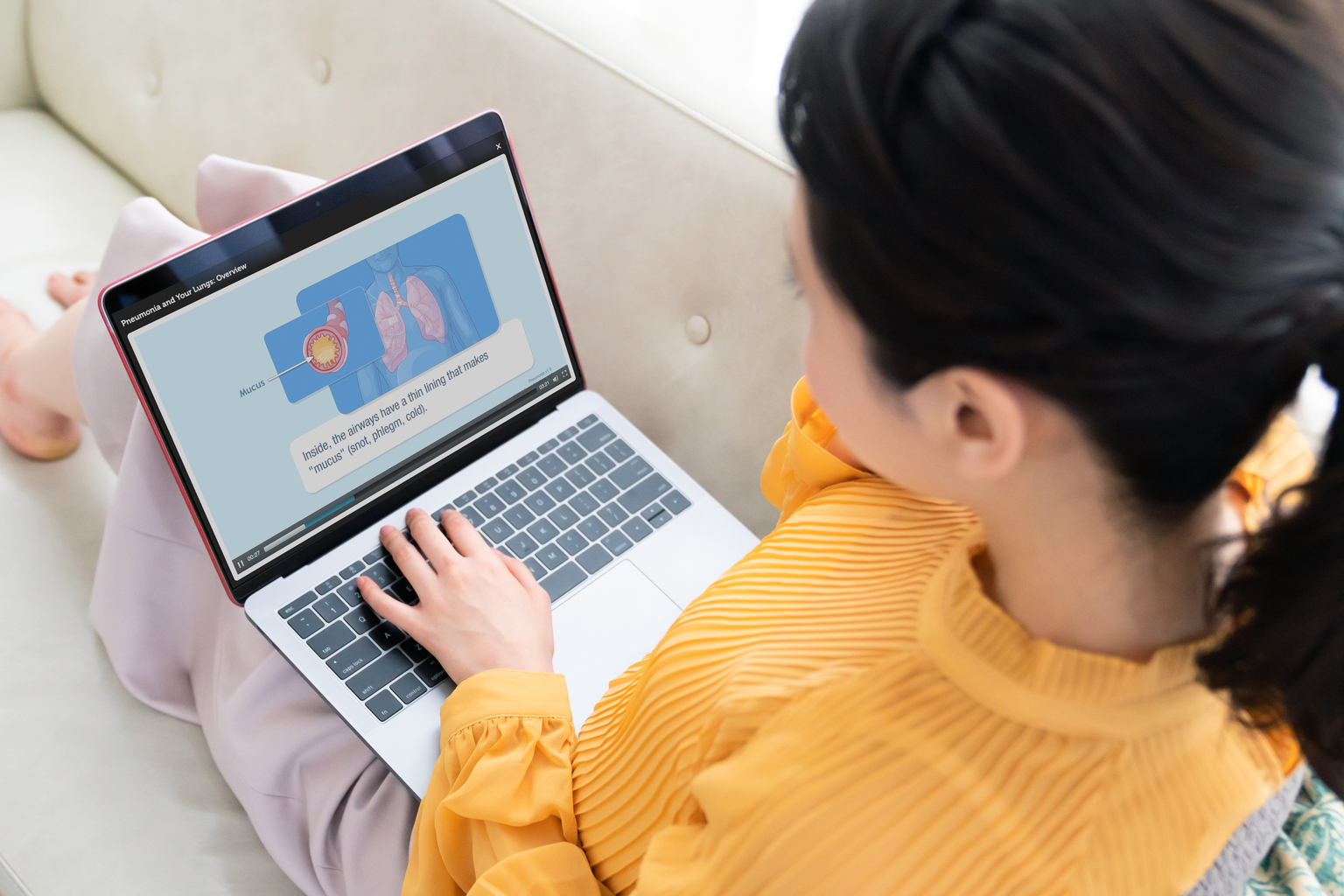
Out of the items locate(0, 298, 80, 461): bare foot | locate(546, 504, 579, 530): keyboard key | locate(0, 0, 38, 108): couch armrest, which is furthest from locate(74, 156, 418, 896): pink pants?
locate(0, 0, 38, 108): couch armrest

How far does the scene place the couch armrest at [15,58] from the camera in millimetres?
1411

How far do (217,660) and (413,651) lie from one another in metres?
0.23

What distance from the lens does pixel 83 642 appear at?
94 centimetres

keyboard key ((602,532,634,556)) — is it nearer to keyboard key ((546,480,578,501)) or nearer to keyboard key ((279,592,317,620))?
keyboard key ((546,480,578,501))

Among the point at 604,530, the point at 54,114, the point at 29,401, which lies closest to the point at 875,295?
the point at 604,530

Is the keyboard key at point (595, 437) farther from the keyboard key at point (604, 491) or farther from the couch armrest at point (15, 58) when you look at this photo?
the couch armrest at point (15, 58)

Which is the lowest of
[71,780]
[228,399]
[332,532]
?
[71,780]

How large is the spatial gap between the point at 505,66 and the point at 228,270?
0.48m

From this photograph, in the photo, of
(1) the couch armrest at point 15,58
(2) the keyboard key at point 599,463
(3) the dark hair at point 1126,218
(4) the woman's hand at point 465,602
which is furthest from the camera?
(1) the couch armrest at point 15,58

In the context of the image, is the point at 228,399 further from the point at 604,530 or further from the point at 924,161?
the point at 924,161

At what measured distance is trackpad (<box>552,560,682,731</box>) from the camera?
2.67ft

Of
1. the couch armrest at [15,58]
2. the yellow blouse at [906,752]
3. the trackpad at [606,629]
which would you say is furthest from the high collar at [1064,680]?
the couch armrest at [15,58]

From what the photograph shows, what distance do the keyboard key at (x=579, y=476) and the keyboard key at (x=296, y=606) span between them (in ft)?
0.85

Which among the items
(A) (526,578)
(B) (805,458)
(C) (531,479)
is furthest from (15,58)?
(B) (805,458)
